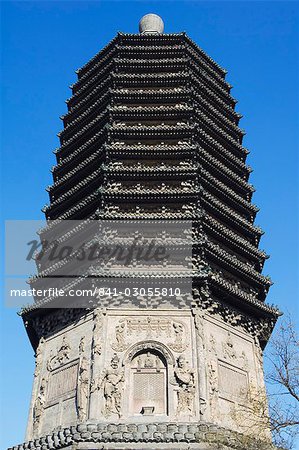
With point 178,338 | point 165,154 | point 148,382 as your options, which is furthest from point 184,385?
point 165,154

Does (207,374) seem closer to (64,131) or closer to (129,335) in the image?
(129,335)

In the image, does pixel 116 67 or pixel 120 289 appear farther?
pixel 116 67

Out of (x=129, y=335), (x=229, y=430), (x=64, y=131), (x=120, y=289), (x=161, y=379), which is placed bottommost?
(x=229, y=430)

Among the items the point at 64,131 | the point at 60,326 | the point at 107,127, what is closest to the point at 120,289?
the point at 60,326

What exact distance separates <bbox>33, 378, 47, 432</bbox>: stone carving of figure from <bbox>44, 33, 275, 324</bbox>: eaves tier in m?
5.71

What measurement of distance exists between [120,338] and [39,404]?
133 inches

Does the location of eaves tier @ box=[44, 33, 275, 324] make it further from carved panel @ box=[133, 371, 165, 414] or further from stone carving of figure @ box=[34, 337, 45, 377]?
stone carving of figure @ box=[34, 337, 45, 377]

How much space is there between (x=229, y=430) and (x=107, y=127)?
11359mm

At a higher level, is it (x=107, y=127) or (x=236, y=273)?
(x=107, y=127)

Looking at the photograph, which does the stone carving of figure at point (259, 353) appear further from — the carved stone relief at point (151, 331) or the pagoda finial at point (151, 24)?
the pagoda finial at point (151, 24)

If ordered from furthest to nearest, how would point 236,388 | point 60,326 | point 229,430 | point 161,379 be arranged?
point 60,326 < point 236,388 < point 161,379 < point 229,430

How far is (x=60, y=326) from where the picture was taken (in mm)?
17594

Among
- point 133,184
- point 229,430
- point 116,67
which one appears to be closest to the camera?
point 229,430

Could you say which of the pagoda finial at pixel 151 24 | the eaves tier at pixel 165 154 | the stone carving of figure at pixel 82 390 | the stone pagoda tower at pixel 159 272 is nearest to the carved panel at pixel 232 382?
the stone pagoda tower at pixel 159 272
